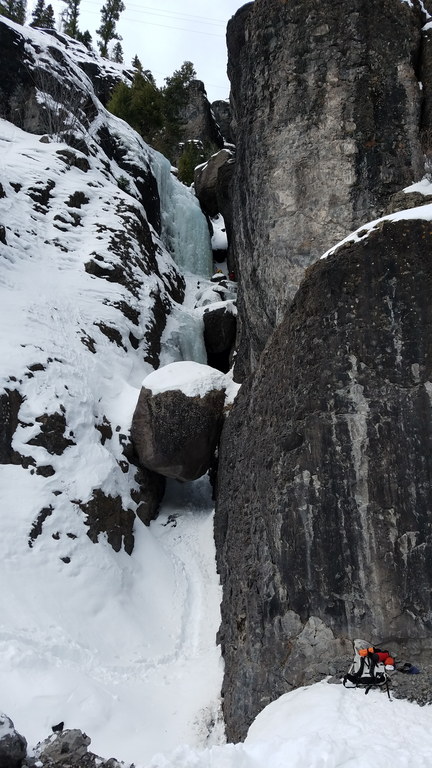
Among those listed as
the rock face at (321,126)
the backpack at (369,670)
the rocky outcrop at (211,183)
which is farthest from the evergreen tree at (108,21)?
the backpack at (369,670)

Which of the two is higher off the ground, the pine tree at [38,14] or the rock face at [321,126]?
the pine tree at [38,14]

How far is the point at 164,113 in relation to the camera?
3128 cm

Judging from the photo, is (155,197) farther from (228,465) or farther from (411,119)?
(228,465)

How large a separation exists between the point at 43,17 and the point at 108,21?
5.06 meters

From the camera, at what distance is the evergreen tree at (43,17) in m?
38.6

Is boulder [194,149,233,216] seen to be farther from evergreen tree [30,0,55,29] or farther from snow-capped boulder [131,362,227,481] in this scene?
evergreen tree [30,0,55,29]

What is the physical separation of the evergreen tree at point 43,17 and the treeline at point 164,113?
10628mm

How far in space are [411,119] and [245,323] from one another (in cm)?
530

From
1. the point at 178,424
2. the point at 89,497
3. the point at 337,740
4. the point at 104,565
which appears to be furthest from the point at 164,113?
the point at 337,740

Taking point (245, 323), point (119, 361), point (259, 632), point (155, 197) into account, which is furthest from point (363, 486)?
point (155, 197)

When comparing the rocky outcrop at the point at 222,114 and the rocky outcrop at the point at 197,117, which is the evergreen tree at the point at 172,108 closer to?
the rocky outcrop at the point at 197,117

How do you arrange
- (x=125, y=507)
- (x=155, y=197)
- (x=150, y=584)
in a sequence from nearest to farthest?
(x=150, y=584), (x=125, y=507), (x=155, y=197)

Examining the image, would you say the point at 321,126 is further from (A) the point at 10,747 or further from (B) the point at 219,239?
(B) the point at 219,239

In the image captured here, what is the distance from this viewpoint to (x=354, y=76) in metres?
11.7
